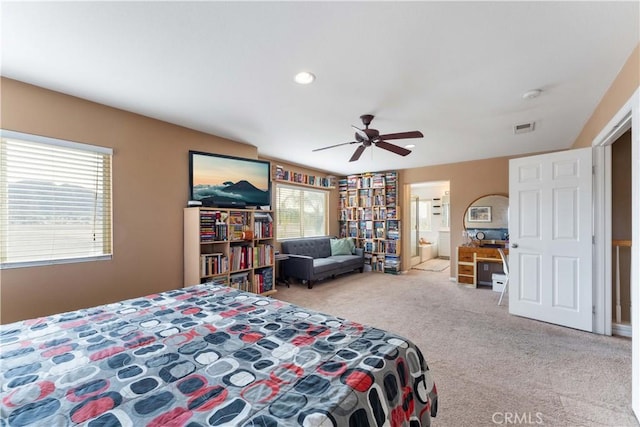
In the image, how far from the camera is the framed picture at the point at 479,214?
5.21m

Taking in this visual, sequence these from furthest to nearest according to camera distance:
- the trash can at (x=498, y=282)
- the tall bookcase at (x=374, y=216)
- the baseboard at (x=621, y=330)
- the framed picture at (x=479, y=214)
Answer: the tall bookcase at (x=374, y=216)
the framed picture at (x=479, y=214)
the trash can at (x=498, y=282)
the baseboard at (x=621, y=330)

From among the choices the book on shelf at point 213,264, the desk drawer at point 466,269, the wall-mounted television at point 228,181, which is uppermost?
the wall-mounted television at point 228,181

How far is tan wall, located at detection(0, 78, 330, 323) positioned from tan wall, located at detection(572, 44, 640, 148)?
421 centimetres

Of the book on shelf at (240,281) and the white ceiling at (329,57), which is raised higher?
the white ceiling at (329,57)

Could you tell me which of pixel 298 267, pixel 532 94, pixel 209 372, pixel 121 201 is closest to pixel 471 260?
pixel 298 267

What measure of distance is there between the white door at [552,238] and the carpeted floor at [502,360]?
0.25m

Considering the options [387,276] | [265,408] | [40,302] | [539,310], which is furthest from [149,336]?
[387,276]

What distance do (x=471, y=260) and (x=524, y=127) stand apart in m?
2.61

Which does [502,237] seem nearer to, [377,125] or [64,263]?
[377,125]

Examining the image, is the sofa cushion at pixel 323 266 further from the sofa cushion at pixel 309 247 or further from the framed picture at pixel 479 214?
the framed picture at pixel 479 214

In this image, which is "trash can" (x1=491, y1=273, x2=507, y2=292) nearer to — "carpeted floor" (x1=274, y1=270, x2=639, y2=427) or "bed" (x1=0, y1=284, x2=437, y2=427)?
"carpeted floor" (x1=274, y1=270, x2=639, y2=427)

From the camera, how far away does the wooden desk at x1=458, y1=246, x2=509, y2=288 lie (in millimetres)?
4902

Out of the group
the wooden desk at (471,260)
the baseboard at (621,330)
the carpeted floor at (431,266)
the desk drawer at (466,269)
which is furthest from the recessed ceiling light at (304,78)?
the carpeted floor at (431,266)

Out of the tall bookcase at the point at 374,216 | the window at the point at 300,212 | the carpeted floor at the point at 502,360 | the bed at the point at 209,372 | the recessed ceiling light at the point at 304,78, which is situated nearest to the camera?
the bed at the point at 209,372
